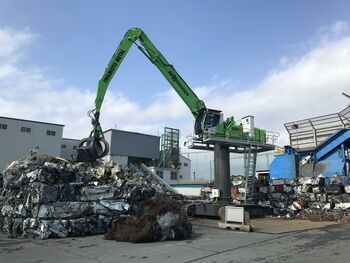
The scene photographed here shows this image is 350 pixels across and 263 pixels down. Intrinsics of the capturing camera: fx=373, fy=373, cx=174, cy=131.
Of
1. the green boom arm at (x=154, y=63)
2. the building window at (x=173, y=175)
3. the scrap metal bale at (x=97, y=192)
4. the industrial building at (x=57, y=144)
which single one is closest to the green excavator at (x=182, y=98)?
the green boom arm at (x=154, y=63)

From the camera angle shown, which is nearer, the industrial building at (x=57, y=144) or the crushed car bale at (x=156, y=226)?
the crushed car bale at (x=156, y=226)

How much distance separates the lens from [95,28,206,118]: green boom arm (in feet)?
57.9

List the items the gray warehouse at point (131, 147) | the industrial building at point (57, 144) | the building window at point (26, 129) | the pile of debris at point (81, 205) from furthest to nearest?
1. the building window at point (26, 129)
2. the gray warehouse at point (131, 147)
3. the industrial building at point (57, 144)
4. the pile of debris at point (81, 205)

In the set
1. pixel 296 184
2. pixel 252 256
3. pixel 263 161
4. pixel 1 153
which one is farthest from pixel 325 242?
pixel 1 153

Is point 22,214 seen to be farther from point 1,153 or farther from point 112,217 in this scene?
point 1,153

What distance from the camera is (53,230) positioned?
1253 cm

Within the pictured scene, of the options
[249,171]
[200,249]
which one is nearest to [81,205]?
[200,249]

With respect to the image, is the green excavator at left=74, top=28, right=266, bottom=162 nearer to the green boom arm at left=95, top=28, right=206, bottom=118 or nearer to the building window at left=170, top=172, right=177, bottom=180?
the green boom arm at left=95, top=28, right=206, bottom=118

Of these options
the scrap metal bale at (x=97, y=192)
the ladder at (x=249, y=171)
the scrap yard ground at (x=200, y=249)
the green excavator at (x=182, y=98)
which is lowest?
the scrap yard ground at (x=200, y=249)

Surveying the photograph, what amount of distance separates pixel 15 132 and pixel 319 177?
37.8 metres

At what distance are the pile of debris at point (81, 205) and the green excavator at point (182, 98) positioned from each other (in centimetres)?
102

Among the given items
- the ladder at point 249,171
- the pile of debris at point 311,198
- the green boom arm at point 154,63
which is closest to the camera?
the green boom arm at point 154,63

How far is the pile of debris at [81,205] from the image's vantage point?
468 inches

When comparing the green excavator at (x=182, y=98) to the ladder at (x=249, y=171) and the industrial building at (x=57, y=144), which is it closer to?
the ladder at (x=249, y=171)
